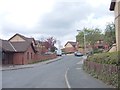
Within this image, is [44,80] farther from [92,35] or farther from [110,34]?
[92,35]

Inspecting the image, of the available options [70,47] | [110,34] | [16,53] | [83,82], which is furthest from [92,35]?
[83,82]

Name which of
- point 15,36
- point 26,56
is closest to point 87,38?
point 15,36

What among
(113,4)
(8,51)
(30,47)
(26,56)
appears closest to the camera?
(113,4)

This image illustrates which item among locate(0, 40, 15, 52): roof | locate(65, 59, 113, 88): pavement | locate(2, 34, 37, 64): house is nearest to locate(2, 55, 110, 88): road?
locate(65, 59, 113, 88): pavement

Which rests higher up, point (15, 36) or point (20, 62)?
point (15, 36)

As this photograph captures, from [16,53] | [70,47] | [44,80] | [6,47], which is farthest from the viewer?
[70,47]

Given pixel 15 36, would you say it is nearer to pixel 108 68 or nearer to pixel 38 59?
pixel 38 59

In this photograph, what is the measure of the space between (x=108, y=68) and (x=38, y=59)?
181 ft

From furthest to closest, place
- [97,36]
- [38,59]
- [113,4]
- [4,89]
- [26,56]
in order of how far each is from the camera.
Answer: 1. [97,36]
2. [38,59]
3. [26,56]
4. [113,4]
5. [4,89]

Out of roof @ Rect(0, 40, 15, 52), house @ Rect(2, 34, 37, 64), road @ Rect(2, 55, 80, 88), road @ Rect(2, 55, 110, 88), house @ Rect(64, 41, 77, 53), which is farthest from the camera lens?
house @ Rect(64, 41, 77, 53)

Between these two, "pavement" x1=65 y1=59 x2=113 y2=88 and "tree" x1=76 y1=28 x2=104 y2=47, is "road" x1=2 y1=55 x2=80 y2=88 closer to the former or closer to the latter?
"pavement" x1=65 y1=59 x2=113 y2=88

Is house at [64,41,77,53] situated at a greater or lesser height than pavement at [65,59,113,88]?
greater

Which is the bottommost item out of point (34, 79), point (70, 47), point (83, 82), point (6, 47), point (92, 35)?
point (34, 79)

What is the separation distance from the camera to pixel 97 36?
110125 mm
